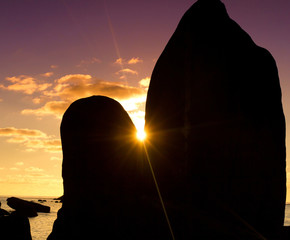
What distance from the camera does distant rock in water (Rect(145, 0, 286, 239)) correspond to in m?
7.05

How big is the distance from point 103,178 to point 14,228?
3490mm

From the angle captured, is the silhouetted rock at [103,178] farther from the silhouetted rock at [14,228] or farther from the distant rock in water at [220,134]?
the silhouetted rock at [14,228]

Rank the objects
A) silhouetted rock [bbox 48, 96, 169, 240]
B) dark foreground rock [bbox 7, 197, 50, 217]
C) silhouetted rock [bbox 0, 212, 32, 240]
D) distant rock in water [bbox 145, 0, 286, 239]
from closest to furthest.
Answer: distant rock in water [bbox 145, 0, 286, 239], silhouetted rock [bbox 48, 96, 169, 240], silhouetted rock [bbox 0, 212, 32, 240], dark foreground rock [bbox 7, 197, 50, 217]

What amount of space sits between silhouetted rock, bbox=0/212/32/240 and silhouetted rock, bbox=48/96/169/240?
1440 millimetres

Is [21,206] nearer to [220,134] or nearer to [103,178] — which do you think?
[103,178]

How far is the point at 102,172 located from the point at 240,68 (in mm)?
4933

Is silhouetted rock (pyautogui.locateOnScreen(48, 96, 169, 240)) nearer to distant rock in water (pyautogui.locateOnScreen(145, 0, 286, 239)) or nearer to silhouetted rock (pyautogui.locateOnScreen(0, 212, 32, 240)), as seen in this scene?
distant rock in water (pyautogui.locateOnScreen(145, 0, 286, 239))

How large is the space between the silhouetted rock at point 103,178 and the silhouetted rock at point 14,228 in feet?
4.73

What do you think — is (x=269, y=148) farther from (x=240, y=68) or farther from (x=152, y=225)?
(x=152, y=225)

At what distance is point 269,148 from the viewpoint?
736 centimetres

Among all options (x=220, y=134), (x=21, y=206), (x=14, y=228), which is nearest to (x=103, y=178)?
(x=14, y=228)

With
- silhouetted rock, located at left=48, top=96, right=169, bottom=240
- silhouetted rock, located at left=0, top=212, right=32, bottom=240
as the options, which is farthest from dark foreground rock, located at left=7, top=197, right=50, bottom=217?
silhouetted rock, located at left=48, top=96, right=169, bottom=240

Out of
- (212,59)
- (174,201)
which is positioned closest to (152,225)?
(174,201)

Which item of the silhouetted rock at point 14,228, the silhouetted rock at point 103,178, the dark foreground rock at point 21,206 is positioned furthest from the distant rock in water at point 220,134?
the dark foreground rock at point 21,206
